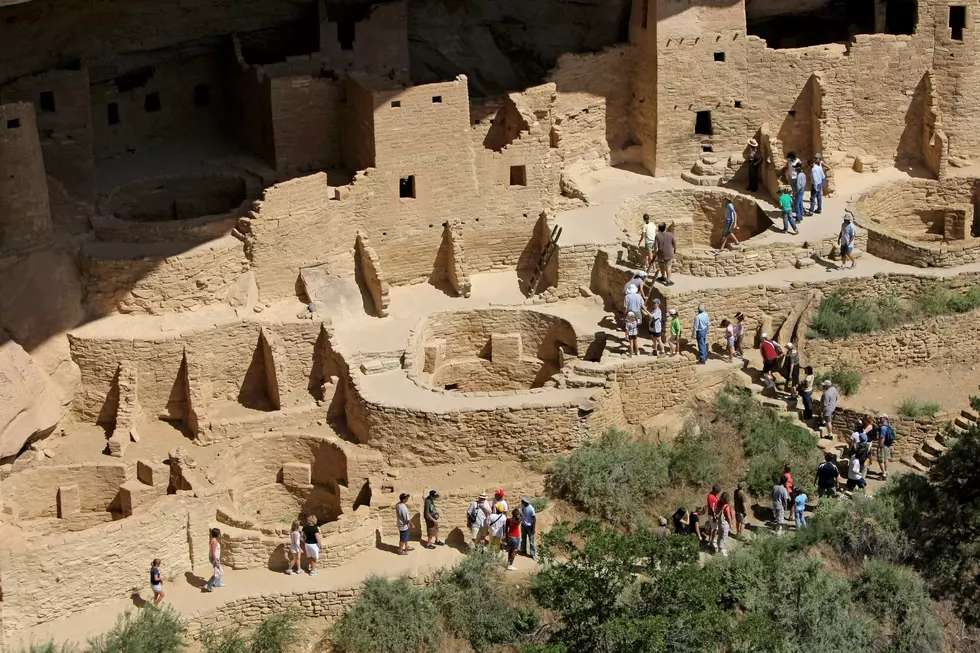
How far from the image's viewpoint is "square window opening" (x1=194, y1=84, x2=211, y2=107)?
42.8 metres

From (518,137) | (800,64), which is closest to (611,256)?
(518,137)

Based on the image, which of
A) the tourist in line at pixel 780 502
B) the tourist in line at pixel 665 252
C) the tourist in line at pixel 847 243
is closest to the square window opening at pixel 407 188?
the tourist in line at pixel 665 252

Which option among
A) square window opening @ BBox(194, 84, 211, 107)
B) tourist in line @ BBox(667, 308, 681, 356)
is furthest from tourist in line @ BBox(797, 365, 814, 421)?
square window opening @ BBox(194, 84, 211, 107)

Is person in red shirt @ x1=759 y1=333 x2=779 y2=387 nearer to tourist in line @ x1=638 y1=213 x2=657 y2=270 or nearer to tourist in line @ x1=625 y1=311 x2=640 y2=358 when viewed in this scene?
tourist in line @ x1=625 y1=311 x2=640 y2=358

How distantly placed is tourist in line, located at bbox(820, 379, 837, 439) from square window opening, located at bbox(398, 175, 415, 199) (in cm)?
798

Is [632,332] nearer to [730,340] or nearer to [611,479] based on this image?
[730,340]

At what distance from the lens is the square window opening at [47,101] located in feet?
131

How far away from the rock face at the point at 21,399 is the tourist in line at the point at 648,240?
399 inches

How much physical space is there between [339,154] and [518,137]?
320 centimetres

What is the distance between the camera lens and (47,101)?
4003 cm

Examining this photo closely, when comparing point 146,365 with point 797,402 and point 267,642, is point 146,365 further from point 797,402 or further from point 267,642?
point 797,402

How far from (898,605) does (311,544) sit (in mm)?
8726

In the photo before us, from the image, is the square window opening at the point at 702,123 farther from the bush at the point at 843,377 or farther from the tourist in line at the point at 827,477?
the tourist in line at the point at 827,477

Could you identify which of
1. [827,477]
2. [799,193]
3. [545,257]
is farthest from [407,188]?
[827,477]
